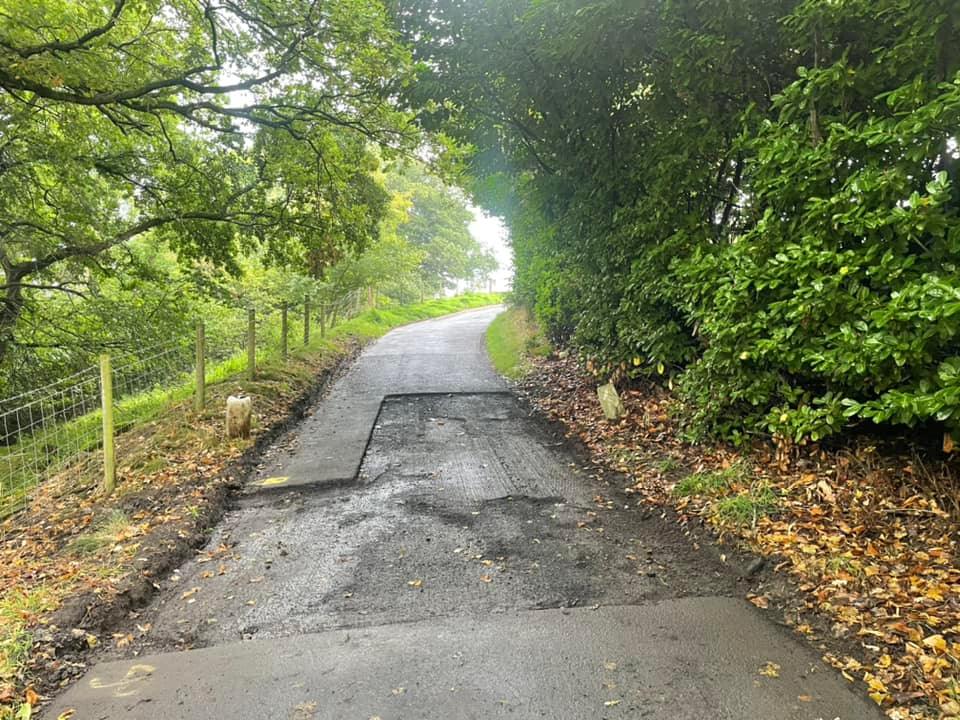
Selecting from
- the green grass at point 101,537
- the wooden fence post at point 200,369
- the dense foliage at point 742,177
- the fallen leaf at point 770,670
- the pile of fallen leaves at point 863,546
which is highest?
the dense foliage at point 742,177

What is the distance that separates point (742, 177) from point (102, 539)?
6.26 m

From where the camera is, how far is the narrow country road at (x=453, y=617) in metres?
2.78

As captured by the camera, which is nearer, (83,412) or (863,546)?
(863,546)

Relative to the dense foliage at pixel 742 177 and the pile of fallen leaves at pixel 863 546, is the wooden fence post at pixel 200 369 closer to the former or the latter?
the dense foliage at pixel 742 177

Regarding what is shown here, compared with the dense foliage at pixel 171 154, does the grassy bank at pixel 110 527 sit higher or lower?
lower

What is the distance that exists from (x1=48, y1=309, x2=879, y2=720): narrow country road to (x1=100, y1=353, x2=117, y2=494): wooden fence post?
1.22 meters

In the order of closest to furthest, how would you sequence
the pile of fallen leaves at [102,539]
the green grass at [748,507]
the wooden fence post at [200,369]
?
the pile of fallen leaves at [102,539] → the green grass at [748,507] → the wooden fence post at [200,369]

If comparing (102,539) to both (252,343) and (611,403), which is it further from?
(611,403)

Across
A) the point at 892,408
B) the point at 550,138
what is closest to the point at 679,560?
the point at 892,408

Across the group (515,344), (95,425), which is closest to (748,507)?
(95,425)

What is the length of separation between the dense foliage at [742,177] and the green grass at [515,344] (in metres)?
3.34

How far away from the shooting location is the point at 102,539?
179 inches

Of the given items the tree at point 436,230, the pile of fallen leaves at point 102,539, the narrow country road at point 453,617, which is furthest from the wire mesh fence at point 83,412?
the tree at point 436,230

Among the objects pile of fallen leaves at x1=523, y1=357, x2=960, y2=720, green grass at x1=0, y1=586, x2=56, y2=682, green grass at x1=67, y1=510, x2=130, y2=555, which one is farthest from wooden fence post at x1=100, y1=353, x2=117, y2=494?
pile of fallen leaves at x1=523, y1=357, x2=960, y2=720
